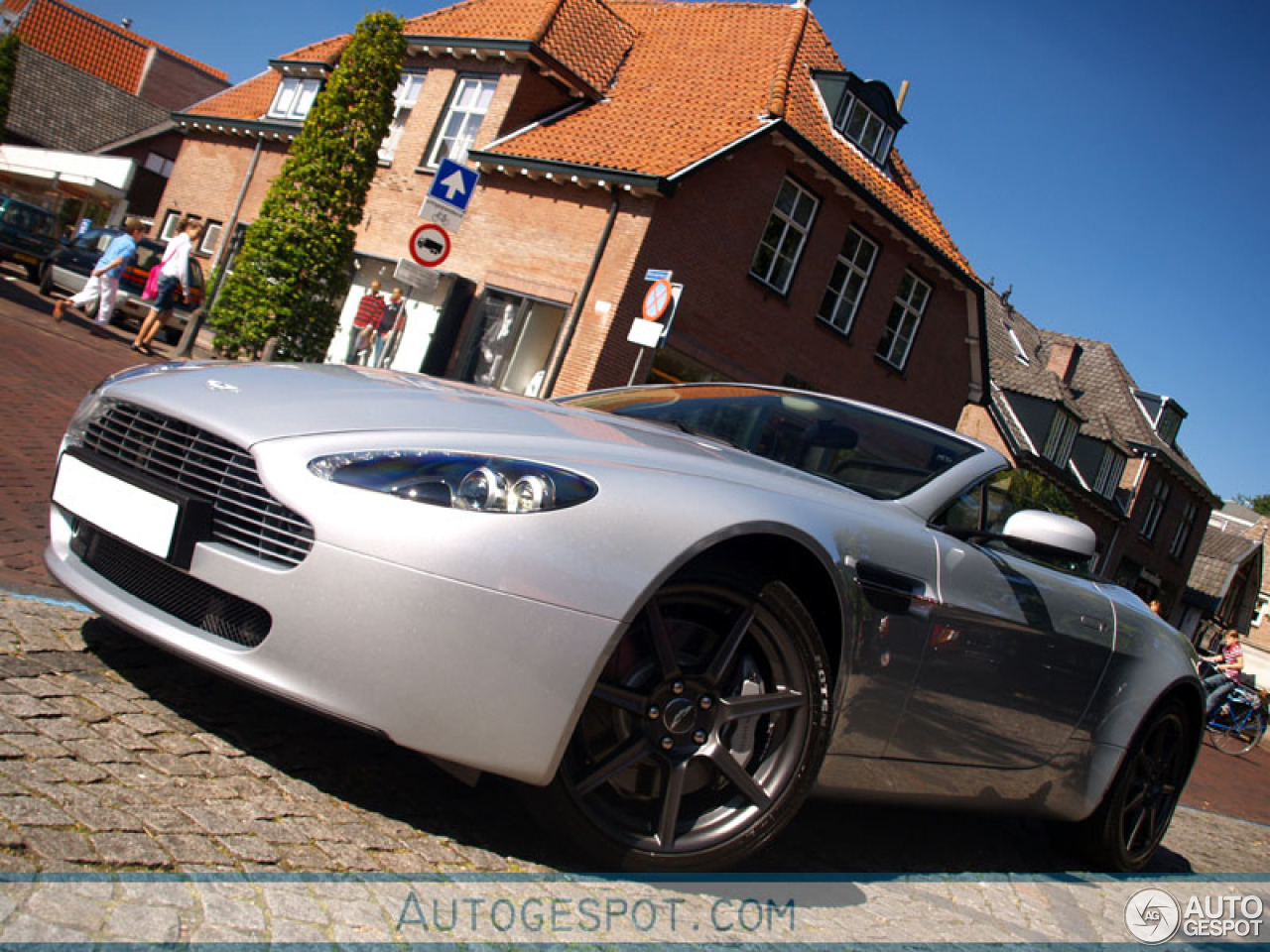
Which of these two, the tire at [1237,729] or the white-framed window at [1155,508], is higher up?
the white-framed window at [1155,508]

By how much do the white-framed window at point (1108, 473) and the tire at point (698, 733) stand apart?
1459 inches

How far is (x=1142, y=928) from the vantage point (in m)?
3.69

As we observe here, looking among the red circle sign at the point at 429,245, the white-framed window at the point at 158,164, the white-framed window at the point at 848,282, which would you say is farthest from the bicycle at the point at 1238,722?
the white-framed window at the point at 158,164

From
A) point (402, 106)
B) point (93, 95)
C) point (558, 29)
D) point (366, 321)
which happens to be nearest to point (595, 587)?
point (366, 321)

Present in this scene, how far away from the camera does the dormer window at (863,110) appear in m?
19.9

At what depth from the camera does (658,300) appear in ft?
41.3

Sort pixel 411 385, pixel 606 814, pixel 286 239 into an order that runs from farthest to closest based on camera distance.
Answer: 1. pixel 286 239
2. pixel 411 385
3. pixel 606 814

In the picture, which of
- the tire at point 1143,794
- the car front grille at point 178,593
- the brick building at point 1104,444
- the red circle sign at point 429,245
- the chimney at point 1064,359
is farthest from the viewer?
the chimney at point 1064,359

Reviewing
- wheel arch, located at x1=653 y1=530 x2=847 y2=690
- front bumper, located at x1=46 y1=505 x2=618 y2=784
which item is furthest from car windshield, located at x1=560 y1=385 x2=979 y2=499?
front bumper, located at x1=46 y1=505 x2=618 y2=784

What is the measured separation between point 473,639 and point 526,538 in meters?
0.24

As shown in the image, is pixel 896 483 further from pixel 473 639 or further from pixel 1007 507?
pixel 473 639

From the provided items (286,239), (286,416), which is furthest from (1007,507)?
(286,239)

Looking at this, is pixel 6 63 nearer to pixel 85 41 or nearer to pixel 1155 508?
pixel 85 41

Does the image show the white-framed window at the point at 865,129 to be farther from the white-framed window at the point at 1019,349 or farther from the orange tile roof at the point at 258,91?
the white-framed window at the point at 1019,349
